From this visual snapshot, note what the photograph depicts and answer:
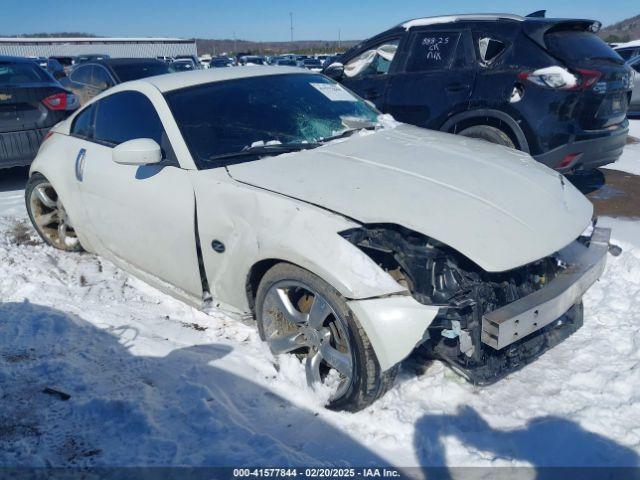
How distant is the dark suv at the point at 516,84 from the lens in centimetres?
484

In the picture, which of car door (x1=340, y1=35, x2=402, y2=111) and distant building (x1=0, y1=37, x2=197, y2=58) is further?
distant building (x1=0, y1=37, x2=197, y2=58)

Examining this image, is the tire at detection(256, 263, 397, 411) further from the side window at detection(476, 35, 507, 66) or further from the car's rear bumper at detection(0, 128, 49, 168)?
the car's rear bumper at detection(0, 128, 49, 168)

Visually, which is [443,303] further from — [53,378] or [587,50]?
[587,50]

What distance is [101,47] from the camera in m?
50.9

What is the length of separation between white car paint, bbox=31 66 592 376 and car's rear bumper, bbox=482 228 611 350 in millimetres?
205

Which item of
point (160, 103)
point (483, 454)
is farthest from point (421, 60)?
point (483, 454)

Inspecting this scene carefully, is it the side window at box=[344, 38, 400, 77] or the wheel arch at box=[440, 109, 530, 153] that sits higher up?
the side window at box=[344, 38, 400, 77]

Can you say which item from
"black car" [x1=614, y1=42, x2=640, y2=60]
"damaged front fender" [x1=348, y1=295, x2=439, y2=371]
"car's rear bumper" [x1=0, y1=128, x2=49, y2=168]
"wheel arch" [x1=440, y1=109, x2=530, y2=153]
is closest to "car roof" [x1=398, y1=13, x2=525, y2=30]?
"wheel arch" [x1=440, y1=109, x2=530, y2=153]

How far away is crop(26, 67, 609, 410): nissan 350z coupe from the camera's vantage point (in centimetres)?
237

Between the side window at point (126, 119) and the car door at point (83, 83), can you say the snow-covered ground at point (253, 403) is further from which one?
the car door at point (83, 83)

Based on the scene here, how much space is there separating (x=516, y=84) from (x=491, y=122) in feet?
1.38

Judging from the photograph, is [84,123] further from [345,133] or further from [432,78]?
[432,78]

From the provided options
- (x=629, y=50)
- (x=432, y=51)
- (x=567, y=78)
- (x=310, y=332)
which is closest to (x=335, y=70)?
(x=432, y=51)

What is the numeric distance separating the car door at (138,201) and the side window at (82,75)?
7.51 m
